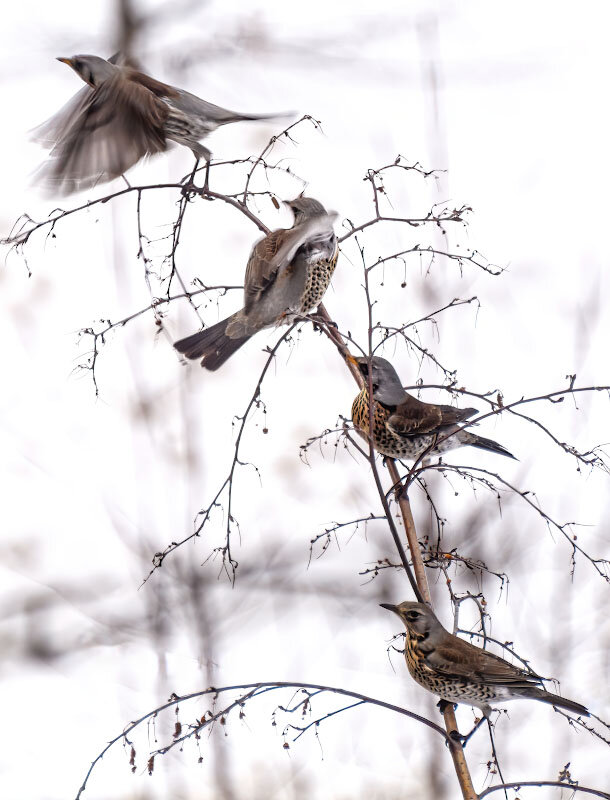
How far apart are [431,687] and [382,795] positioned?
1893 millimetres

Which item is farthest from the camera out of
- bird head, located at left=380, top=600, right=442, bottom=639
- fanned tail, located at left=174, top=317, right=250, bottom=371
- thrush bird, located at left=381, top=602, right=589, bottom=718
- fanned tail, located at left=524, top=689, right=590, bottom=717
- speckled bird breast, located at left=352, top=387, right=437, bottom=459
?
fanned tail, located at left=174, top=317, right=250, bottom=371

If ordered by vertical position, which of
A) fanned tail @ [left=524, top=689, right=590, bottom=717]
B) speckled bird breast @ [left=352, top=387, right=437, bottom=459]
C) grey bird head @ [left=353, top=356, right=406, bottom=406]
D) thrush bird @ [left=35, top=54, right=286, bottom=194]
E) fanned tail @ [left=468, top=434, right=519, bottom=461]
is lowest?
fanned tail @ [left=524, top=689, right=590, bottom=717]

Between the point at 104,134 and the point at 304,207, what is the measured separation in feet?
1.99

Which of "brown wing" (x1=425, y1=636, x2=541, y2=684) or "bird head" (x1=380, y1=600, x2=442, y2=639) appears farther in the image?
"brown wing" (x1=425, y1=636, x2=541, y2=684)

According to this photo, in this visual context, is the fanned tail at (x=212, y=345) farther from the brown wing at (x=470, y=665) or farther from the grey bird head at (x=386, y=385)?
the brown wing at (x=470, y=665)

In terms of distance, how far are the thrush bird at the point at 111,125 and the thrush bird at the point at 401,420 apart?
2.55 ft

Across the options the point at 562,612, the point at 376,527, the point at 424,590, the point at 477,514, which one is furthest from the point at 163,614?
the point at 424,590

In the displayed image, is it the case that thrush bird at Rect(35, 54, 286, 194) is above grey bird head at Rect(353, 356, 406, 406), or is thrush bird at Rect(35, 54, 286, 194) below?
above

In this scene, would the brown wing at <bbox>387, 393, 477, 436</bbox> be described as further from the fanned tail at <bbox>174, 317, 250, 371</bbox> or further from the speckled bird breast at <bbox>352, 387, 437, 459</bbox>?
the fanned tail at <bbox>174, 317, 250, 371</bbox>

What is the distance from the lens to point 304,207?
2721mm

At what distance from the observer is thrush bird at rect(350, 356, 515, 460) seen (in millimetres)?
2432

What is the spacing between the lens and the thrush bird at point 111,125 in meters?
2.47

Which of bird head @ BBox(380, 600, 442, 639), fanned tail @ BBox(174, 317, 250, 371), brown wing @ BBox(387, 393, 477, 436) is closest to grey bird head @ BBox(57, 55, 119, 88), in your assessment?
fanned tail @ BBox(174, 317, 250, 371)

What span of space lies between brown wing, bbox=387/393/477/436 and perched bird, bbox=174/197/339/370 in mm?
420
